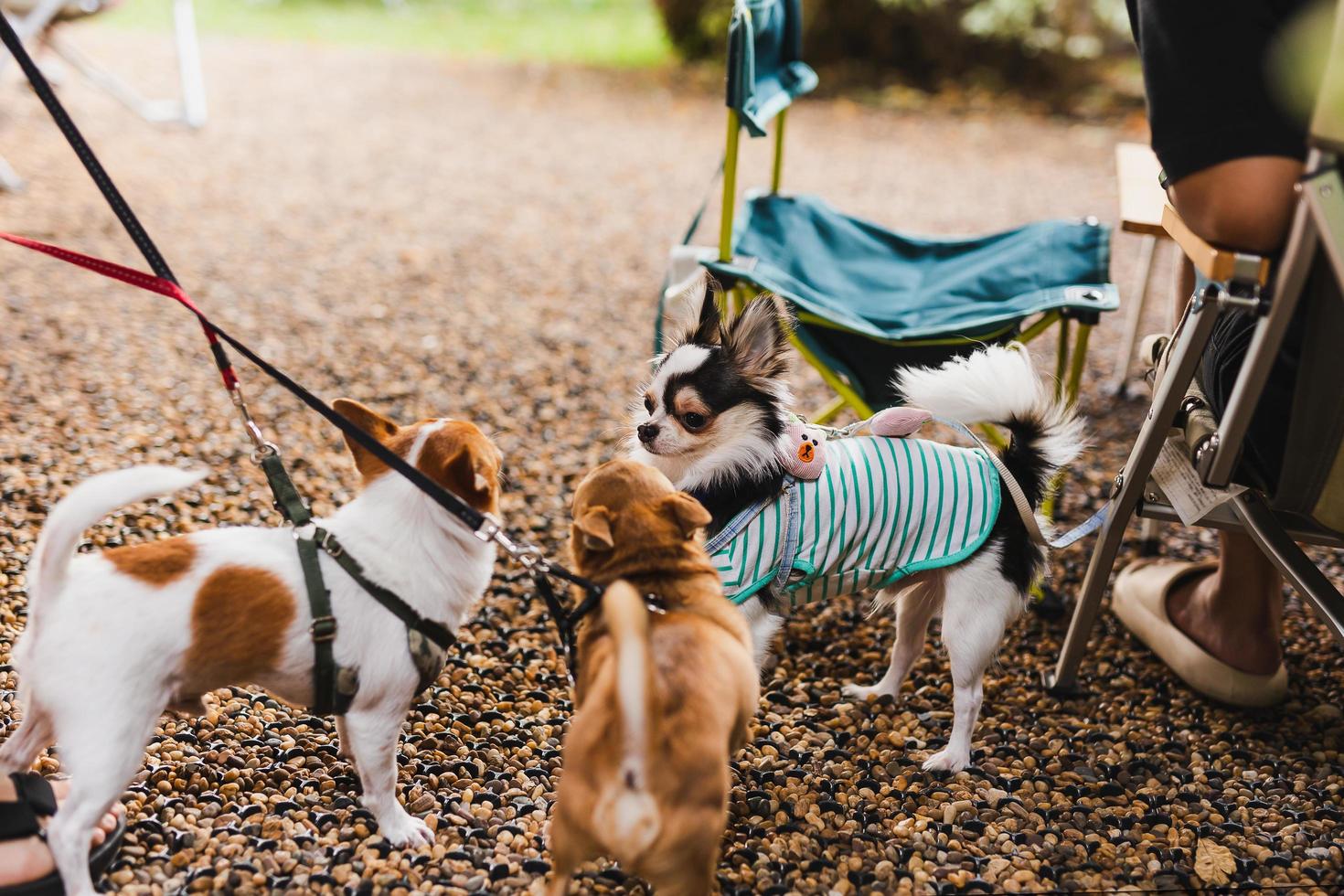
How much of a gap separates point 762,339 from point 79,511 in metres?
1.36

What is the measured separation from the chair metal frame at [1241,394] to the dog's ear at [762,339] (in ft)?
2.65

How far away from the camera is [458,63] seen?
1062cm

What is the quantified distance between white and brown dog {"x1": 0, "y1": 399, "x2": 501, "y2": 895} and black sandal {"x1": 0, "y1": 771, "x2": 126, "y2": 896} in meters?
0.04

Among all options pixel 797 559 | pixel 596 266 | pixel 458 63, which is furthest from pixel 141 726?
pixel 458 63

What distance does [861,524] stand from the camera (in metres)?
2.32

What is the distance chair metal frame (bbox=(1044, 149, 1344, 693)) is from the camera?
1.83 m

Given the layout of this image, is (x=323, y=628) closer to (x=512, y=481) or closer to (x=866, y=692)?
(x=866, y=692)

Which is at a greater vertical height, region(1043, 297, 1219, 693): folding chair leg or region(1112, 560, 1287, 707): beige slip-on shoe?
region(1043, 297, 1219, 693): folding chair leg

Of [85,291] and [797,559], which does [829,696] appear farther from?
[85,291]

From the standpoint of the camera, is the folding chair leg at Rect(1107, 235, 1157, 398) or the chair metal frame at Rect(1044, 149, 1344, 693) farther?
the folding chair leg at Rect(1107, 235, 1157, 398)

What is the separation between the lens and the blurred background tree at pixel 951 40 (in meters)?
9.76

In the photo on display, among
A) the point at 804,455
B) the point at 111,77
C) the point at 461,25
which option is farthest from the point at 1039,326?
the point at 461,25

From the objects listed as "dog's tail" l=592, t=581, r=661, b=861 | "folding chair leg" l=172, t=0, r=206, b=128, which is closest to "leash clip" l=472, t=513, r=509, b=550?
"dog's tail" l=592, t=581, r=661, b=861

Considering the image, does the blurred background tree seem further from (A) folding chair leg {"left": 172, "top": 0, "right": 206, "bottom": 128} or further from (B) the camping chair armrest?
(B) the camping chair armrest
